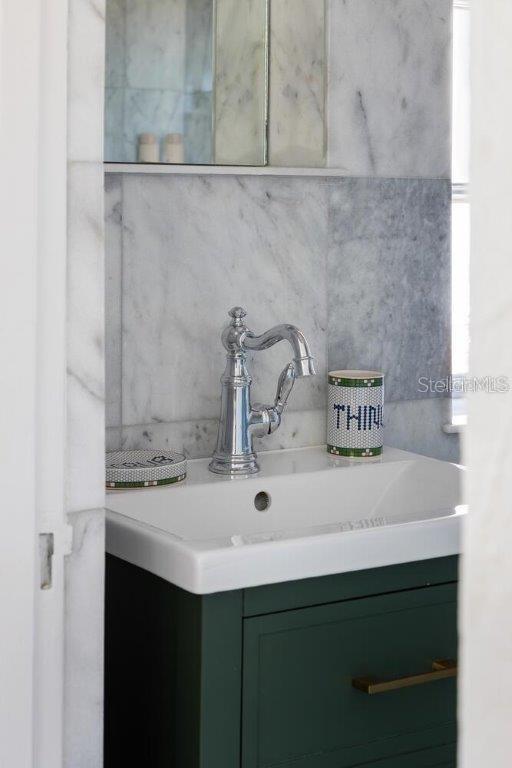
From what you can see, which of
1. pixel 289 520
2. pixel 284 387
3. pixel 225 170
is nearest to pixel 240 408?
pixel 284 387

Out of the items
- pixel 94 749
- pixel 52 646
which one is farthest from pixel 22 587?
pixel 94 749

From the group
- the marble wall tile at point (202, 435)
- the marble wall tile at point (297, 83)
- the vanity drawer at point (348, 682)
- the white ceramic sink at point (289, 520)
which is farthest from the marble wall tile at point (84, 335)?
the marble wall tile at point (297, 83)

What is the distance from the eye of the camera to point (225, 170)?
6.53 ft

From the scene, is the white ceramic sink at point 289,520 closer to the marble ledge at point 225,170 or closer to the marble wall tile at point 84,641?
the marble wall tile at point 84,641

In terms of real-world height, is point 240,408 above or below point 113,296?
below

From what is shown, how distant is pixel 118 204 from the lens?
6.27 feet

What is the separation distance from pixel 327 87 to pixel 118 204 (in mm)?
504

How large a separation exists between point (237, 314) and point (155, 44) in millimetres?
479

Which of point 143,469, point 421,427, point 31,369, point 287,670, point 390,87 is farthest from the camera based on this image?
point 421,427

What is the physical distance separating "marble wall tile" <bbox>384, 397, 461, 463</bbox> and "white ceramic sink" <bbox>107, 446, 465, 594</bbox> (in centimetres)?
13

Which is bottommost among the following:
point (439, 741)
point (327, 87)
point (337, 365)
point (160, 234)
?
point (439, 741)

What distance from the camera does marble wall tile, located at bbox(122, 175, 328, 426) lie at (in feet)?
6.40

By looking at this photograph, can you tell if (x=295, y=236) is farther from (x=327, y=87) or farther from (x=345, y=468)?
(x=345, y=468)

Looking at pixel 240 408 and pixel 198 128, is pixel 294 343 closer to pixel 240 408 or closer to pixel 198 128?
pixel 240 408
